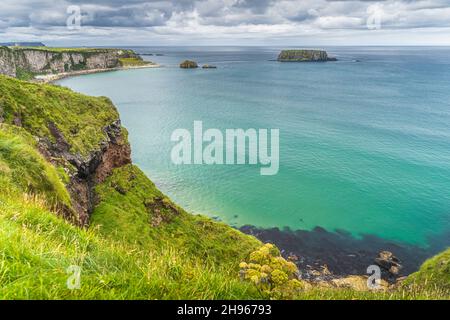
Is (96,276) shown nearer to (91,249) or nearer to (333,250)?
(91,249)

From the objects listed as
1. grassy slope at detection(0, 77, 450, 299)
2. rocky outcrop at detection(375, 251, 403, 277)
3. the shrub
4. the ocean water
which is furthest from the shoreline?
the shrub

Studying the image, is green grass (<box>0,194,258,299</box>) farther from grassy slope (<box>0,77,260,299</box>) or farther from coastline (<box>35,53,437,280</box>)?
coastline (<box>35,53,437,280</box>)

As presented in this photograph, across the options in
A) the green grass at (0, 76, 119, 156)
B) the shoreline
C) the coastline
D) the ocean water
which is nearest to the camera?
the green grass at (0, 76, 119, 156)

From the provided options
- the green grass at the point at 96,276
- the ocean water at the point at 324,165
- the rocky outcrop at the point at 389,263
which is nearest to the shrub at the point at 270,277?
the green grass at the point at 96,276

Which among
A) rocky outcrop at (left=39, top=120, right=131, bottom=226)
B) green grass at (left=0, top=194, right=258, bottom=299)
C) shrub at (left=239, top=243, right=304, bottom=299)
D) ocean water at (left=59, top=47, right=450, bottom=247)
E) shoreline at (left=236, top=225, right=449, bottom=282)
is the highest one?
green grass at (left=0, top=194, right=258, bottom=299)

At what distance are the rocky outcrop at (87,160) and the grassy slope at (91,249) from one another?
1423 millimetres

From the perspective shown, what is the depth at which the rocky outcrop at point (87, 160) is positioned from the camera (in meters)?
32.5

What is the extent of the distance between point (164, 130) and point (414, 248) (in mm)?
80270

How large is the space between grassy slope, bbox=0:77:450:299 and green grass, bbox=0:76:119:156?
18 centimetres

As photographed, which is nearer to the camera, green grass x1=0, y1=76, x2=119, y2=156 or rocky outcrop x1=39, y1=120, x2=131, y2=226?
rocky outcrop x1=39, y1=120, x2=131, y2=226

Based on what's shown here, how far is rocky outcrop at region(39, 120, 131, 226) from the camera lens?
107 ft

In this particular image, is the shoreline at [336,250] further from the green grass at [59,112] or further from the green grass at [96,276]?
the green grass at [96,276]

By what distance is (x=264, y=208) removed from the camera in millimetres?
62750

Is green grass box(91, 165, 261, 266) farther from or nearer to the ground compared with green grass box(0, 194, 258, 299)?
nearer to the ground
